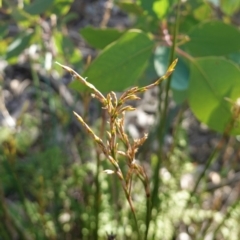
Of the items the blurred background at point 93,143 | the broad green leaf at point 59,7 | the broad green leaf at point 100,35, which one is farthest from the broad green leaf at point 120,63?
the broad green leaf at point 59,7

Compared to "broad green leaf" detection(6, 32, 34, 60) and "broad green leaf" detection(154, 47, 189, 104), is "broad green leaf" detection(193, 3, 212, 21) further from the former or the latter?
"broad green leaf" detection(6, 32, 34, 60)

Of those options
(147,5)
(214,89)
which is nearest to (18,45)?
(147,5)

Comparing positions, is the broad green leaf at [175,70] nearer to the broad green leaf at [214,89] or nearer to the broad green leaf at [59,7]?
the broad green leaf at [214,89]

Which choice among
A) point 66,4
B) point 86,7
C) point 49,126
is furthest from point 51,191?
point 86,7

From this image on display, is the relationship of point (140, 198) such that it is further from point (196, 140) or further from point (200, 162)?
point (196, 140)

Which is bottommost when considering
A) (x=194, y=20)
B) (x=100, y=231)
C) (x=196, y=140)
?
(x=196, y=140)

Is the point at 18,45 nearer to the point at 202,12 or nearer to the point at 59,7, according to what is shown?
the point at 59,7
